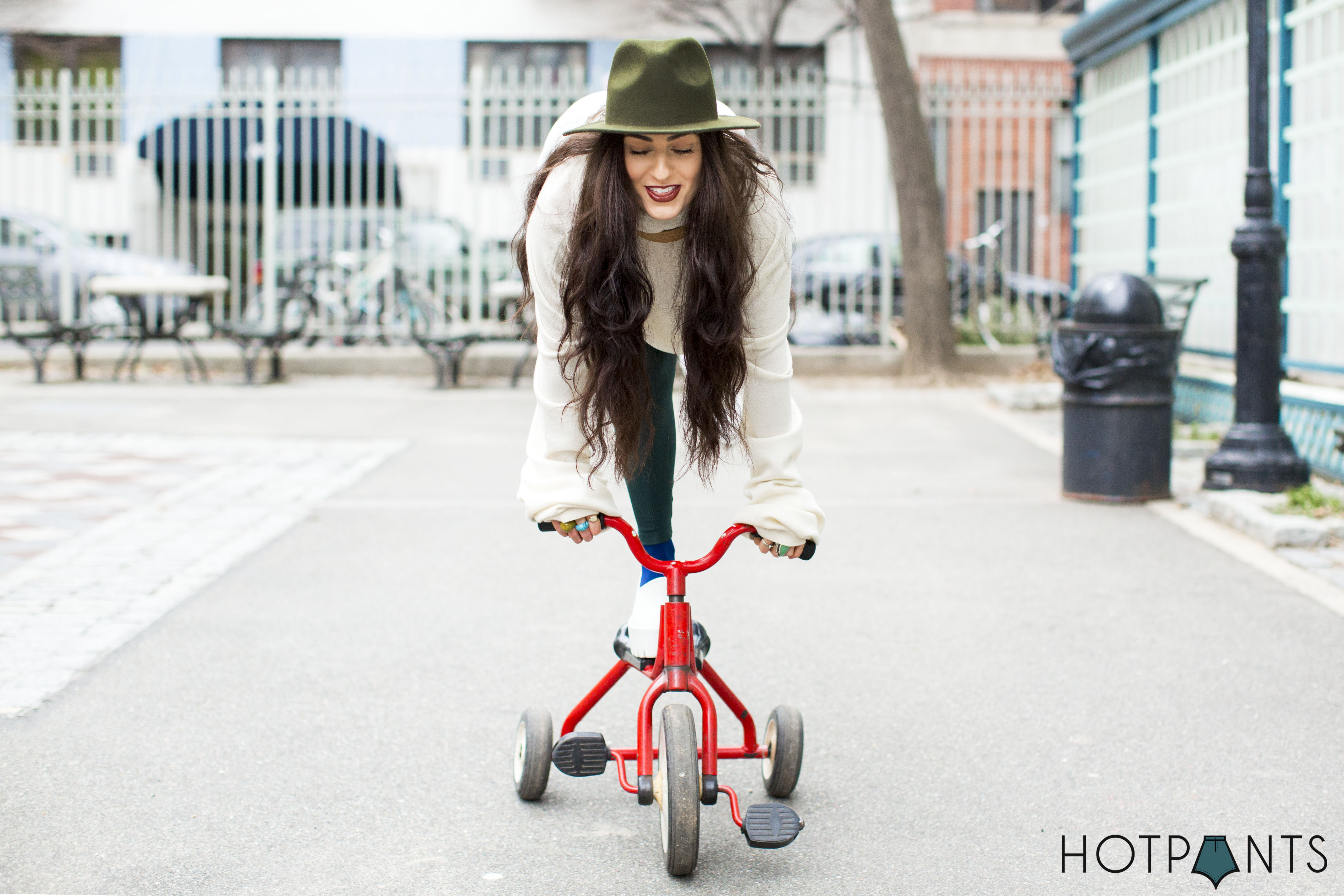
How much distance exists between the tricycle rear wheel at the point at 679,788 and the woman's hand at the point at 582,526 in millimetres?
401

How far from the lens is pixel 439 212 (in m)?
22.7

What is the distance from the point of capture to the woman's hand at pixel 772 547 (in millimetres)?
3111

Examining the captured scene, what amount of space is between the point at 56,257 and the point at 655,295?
13.1m

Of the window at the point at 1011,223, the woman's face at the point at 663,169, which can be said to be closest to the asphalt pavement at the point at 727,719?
the woman's face at the point at 663,169

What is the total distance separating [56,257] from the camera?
14547 mm

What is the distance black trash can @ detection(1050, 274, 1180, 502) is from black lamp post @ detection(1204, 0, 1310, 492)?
0.31 metres

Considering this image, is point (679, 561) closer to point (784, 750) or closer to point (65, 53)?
point (784, 750)

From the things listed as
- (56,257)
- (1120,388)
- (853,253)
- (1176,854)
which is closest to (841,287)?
(853,253)

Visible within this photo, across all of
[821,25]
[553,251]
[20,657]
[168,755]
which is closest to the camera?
[553,251]

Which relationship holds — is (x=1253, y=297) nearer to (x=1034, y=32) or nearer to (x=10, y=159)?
(x=10, y=159)

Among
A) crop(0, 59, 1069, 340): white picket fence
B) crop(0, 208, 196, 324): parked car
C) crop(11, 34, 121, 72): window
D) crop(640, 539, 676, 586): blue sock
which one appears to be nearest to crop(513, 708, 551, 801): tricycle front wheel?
crop(640, 539, 676, 586): blue sock

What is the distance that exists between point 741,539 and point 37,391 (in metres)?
7.84

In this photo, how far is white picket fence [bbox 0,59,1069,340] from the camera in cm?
1360

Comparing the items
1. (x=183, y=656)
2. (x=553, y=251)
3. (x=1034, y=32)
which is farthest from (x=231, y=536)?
(x=1034, y=32)
